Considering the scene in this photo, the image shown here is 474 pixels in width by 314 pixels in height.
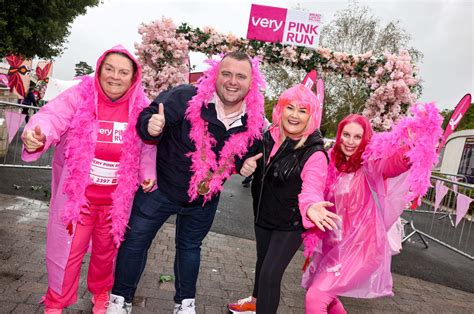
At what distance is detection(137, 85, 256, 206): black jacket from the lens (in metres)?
2.50

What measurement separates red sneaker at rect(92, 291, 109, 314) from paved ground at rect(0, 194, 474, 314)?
0.10m

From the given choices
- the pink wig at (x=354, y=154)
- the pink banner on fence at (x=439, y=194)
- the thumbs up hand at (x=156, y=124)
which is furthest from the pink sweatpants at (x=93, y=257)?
the pink banner on fence at (x=439, y=194)

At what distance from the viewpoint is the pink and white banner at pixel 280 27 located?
7352 millimetres

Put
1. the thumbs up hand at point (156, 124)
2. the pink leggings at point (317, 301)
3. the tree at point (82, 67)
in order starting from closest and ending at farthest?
the thumbs up hand at point (156, 124) < the pink leggings at point (317, 301) < the tree at point (82, 67)

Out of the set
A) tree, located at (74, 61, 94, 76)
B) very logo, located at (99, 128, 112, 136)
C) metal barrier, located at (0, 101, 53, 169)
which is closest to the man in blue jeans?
very logo, located at (99, 128, 112, 136)

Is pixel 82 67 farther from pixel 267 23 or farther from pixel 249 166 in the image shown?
pixel 249 166

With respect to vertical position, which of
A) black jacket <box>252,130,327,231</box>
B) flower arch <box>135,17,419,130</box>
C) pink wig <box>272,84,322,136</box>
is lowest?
black jacket <box>252,130,327,231</box>

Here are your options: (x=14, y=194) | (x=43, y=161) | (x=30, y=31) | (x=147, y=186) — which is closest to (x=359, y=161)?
(x=147, y=186)

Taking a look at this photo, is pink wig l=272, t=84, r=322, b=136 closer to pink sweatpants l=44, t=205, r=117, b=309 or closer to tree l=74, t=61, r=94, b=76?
pink sweatpants l=44, t=205, r=117, b=309

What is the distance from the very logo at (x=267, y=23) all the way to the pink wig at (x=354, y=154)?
5117 millimetres

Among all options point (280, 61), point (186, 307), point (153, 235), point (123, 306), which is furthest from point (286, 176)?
point (280, 61)

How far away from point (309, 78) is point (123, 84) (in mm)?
4422

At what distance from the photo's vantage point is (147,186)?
8.33ft

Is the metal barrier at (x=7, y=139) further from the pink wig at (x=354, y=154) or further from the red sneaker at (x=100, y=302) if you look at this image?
the pink wig at (x=354, y=154)
